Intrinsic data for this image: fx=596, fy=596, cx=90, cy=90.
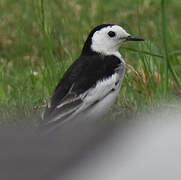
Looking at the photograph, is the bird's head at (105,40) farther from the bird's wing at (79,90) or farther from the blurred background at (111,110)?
the bird's wing at (79,90)

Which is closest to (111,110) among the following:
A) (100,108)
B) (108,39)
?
(100,108)

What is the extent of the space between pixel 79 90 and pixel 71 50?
3284mm

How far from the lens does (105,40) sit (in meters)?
5.33

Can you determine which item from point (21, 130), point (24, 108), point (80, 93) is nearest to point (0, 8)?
point (24, 108)

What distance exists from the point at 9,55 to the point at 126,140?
21.5 feet

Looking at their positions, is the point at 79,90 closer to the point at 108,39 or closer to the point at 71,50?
the point at 108,39

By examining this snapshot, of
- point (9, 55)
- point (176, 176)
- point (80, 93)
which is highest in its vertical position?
point (176, 176)

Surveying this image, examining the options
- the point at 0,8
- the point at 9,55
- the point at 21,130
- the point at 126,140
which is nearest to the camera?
the point at 126,140

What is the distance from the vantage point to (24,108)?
521 centimetres

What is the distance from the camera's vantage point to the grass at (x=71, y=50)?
5176mm

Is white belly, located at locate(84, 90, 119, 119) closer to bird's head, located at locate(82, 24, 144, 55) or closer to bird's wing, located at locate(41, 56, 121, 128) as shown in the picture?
bird's wing, located at locate(41, 56, 121, 128)

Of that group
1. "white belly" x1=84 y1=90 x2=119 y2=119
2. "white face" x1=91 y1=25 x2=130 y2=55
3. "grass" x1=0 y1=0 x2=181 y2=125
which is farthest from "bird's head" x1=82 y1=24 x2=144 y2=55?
"white belly" x1=84 y1=90 x2=119 y2=119

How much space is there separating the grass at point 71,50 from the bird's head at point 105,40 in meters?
0.13

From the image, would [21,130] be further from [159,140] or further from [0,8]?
[0,8]
